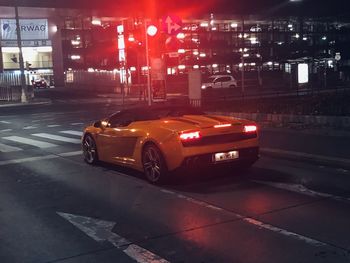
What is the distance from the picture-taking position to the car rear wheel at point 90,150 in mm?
11305

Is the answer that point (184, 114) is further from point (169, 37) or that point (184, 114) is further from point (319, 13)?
point (319, 13)

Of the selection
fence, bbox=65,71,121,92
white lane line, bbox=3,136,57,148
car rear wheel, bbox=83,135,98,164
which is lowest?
white lane line, bbox=3,136,57,148

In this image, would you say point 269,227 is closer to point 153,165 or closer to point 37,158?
point 153,165

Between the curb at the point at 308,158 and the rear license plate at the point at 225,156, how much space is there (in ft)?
7.67

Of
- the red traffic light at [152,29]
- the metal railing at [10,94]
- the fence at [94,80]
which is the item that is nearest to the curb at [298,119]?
the red traffic light at [152,29]

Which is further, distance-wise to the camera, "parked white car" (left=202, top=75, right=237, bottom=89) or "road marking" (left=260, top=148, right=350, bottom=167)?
"parked white car" (left=202, top=75, right=237, bottom=89)

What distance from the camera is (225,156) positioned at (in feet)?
29.1

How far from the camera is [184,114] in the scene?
1016cm

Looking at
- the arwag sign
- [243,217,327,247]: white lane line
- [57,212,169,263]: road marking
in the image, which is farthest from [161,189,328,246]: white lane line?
the arwag sign

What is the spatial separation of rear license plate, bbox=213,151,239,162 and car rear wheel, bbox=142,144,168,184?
2.89 ft

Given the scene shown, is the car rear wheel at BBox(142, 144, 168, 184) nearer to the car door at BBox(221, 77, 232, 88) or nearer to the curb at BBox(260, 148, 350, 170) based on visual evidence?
the curb at BBox(260, 148, 350, 170)

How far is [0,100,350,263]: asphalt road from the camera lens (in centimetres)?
547

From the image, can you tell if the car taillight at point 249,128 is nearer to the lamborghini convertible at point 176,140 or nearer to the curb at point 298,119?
the lamborghini convertible at point 176,140

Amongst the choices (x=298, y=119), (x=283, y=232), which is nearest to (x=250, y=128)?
(x=283, y=232)
